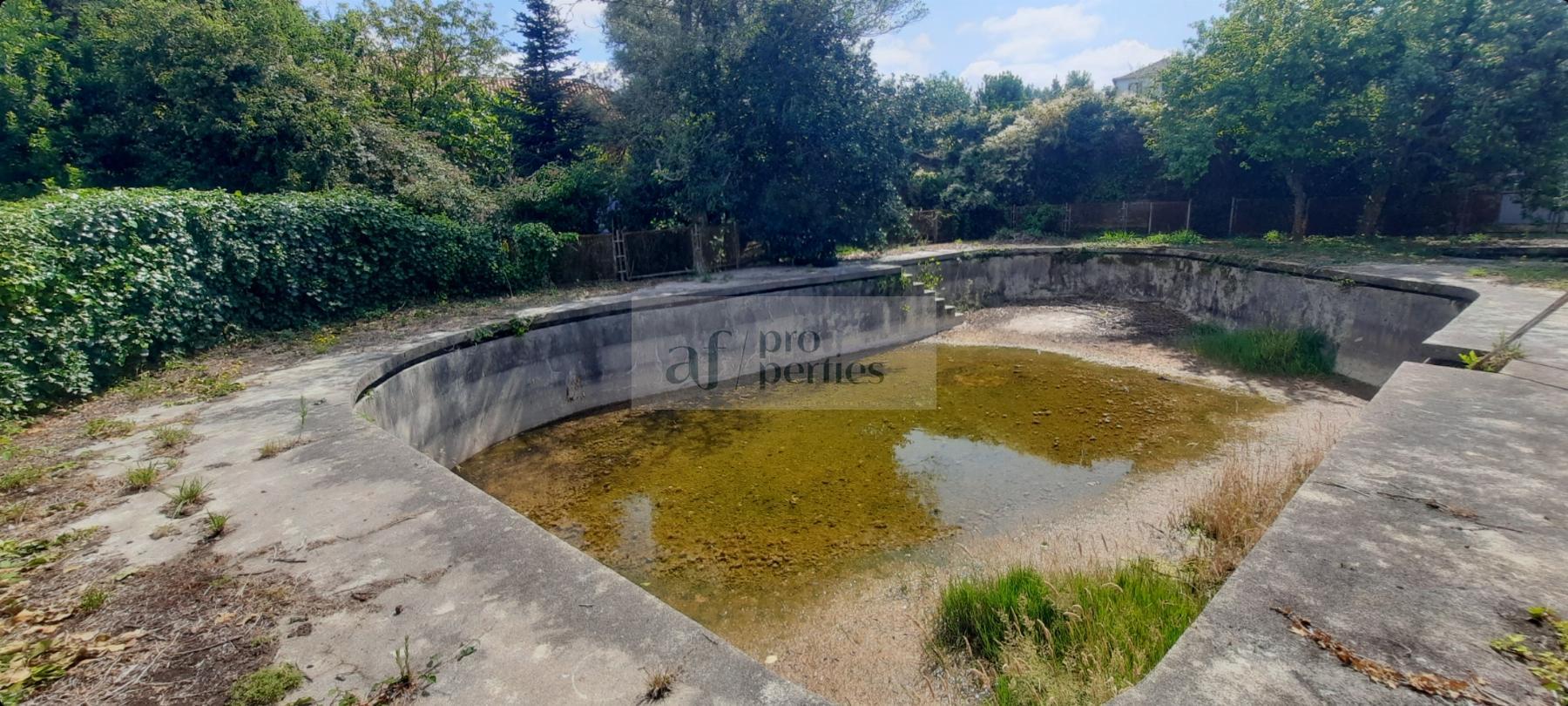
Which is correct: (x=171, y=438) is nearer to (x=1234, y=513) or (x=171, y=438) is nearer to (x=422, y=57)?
(x=1234, y=513)

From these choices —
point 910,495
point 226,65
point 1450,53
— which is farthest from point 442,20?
point 1450,53

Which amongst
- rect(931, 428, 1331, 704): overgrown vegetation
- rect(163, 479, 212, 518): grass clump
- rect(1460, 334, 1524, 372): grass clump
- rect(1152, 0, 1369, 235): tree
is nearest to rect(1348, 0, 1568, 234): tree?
rect(1152, 0, 1369, 235): tree

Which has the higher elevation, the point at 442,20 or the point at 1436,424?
the point at 442,20

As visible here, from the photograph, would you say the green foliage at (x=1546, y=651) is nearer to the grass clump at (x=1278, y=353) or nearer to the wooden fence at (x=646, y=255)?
the grass clump at (x=1278, y=353)

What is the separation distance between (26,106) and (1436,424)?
1779 centimetres

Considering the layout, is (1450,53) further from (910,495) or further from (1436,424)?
(910,495)

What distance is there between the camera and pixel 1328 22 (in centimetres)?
1075

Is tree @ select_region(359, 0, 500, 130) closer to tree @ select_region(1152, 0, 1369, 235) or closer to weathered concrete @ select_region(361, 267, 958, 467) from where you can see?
weathered concrete @ select_region(361, 267, 958, 467)

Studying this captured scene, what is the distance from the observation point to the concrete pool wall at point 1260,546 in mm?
1731

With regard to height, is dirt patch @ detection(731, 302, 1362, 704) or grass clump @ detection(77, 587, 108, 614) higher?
grass clump @ detection(77, 587, 108, 614)

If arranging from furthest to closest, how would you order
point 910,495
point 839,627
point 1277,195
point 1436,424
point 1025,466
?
point 1277,195 < point 1025,466 < point 910,495 < point 839,627 < point 1436,424

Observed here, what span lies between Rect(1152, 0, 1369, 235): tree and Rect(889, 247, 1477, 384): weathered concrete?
2.65 m

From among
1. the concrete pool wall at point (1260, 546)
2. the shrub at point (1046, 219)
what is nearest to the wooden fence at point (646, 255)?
the concrete pool wall at point (1260, 546)

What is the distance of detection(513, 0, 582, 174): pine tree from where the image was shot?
53.4ft
